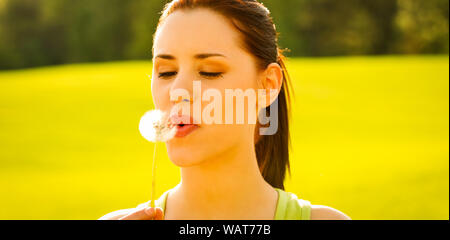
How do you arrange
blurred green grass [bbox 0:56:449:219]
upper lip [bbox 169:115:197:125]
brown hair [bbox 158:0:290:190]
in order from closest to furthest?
1. upper lip [bbox 169:115:197:125]
2. brown hair [bbox 158:0:290:190]
3. blurred green grass [bbox 0:56:449:219]

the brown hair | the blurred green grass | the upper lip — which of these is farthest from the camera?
the blurred green grass

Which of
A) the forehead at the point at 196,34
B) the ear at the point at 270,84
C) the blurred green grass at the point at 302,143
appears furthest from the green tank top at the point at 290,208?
the blurred green grass at the point at 302,143

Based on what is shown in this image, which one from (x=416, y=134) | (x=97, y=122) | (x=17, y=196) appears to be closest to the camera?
(x=17, y=196)

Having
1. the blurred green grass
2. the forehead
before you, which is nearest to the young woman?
the forehead

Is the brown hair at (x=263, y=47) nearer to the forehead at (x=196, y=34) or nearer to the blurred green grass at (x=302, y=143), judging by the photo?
the forehead at (x=196, y=34)

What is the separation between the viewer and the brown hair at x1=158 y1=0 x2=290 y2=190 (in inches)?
78.7

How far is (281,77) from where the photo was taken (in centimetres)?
213

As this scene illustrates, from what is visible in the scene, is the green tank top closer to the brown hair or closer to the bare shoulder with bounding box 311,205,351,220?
the bare shoulder with bounding box 311,205,351,220

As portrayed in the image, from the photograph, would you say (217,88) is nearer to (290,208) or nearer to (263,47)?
(263,47)

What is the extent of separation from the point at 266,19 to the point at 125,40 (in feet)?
93.6

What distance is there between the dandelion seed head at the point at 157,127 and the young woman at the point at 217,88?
26 mm

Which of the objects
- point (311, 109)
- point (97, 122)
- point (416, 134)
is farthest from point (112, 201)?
point (311, 109)

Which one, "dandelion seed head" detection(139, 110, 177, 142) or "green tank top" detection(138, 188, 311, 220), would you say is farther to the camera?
"green tank top" detection(138, 188, 311, 220)
